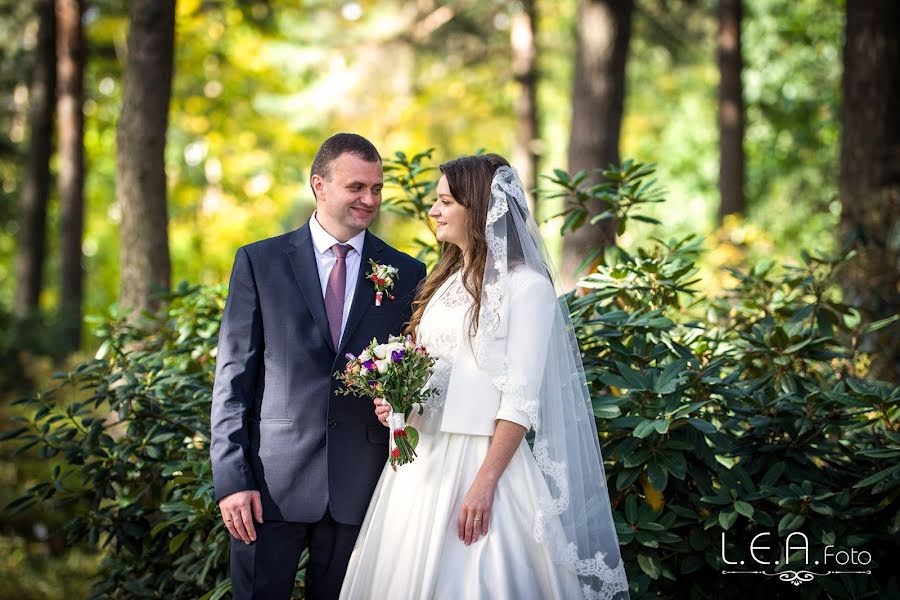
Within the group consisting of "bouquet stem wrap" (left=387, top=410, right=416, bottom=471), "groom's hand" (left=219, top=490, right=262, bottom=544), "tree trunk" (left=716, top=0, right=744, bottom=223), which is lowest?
"groom's hand" (left=219, top=490, right=262, bottom=544)

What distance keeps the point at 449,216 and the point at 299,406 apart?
872 mm

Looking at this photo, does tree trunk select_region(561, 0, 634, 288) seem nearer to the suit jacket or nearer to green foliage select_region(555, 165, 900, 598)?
green foliage select_region(555, 165, 900, 598)

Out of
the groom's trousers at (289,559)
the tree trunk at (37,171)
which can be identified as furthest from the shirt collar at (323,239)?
the tree trunk at (37,171)

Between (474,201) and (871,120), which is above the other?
(871,120)

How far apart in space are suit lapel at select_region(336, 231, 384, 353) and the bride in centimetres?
19

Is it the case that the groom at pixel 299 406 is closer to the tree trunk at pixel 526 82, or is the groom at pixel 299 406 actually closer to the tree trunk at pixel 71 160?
the tree trunk at pixel 71 160

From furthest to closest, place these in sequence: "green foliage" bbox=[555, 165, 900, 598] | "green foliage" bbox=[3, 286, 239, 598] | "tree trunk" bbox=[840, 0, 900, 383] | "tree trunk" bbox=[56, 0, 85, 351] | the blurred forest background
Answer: "tree trunk" bbox=[56, 0, 85, 351], the blurred forest background, "tree trunk" bbox=[840, 0, 900, 383], "green foliage" bbox=[3, 286, 239, 598], "green foliage" bbox=[555, 165, 900, 598]

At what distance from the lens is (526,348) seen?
118 inches

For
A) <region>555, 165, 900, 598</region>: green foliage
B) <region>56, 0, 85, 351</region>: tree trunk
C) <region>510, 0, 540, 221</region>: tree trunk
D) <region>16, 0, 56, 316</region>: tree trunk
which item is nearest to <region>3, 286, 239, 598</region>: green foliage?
<region>555, 165, 900, 598</region>: green foliage

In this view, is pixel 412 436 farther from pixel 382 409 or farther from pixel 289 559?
pixel 289 559

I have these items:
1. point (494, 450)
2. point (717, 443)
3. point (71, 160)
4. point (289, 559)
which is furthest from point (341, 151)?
point (71, 160)

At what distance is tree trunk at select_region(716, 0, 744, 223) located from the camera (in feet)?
43.8

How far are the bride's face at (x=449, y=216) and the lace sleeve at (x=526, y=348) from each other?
0.29m

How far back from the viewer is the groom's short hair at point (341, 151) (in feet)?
10.8
